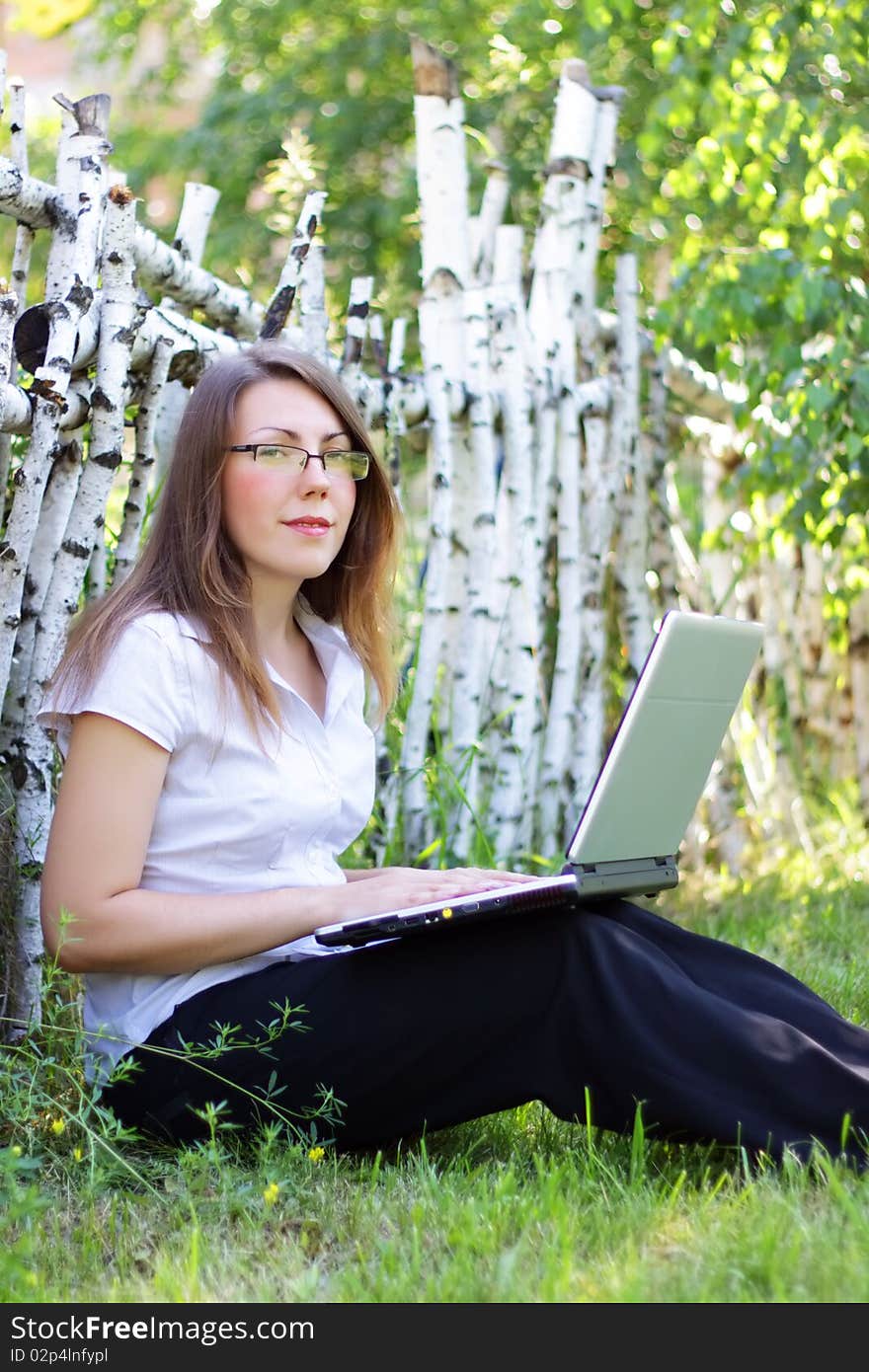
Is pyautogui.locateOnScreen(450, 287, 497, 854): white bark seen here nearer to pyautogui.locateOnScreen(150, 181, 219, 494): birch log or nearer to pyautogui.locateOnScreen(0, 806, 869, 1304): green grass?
pyautogui.locateOnScreen(150, 181, 219, 494): birch log

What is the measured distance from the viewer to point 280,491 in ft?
7.00

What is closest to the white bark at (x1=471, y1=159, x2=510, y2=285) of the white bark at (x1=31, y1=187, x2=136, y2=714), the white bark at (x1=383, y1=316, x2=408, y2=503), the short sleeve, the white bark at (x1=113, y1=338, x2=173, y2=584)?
the white bark at (x1=383, y1=316, x2=408, y2=503)

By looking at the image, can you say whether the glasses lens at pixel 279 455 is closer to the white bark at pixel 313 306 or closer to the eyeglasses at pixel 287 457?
the eyeglasses at pixel 287 457

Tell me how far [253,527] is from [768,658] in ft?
10.4

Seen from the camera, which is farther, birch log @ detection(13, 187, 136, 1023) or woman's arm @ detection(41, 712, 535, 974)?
birch log @ detection(13, 187, 136, 1023)

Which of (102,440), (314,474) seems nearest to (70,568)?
(102,440)

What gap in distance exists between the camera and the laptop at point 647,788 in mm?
1872

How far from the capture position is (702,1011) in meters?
1.91

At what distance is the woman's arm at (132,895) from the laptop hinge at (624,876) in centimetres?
13

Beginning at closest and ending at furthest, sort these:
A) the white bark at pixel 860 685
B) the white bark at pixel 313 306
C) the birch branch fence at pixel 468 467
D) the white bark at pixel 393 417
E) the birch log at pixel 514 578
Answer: the birch branch fence at pixel 468 467, the white bark at pixel 313 306, the white bark at pixel 393 417, the birch log at pixel 514 578, the white bark at pixel 860 685

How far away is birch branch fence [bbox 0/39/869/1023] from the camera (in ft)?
7.36

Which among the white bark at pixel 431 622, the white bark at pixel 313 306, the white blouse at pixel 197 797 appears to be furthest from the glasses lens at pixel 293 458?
the white bark at pixel 431 622

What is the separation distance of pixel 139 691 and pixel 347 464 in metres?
0.50
